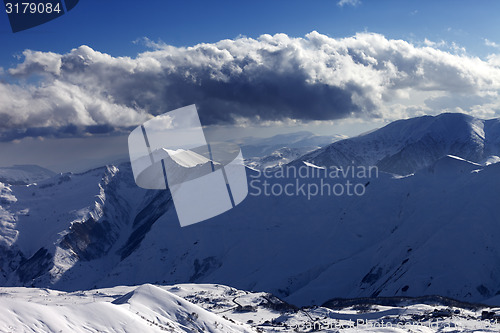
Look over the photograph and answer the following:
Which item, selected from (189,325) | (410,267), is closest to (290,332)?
(189,325)

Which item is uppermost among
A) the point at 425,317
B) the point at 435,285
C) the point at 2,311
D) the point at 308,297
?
the point at 2,311

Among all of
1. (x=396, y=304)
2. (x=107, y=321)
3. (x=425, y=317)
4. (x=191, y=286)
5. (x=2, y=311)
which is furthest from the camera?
(x=191, y=286)

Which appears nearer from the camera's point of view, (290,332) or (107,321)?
(107,321)

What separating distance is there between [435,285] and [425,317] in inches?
3127

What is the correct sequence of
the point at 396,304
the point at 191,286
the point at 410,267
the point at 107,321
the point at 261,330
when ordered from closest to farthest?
the point at 107,321
the point at 261,330
the point at 396,304
the point at 191,286
the point at 410,267

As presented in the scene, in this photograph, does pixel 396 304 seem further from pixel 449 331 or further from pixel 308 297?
pixel 308 297

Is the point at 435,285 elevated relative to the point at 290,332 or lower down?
lower down

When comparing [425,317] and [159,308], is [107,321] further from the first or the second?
[425,317]

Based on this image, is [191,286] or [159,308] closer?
[159,308]

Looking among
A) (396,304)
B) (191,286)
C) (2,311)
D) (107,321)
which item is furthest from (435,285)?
(2,311)

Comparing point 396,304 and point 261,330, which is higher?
point 261,330

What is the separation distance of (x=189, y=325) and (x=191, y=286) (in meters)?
88.4

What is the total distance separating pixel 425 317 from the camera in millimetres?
92312

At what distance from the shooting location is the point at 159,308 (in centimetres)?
7962
